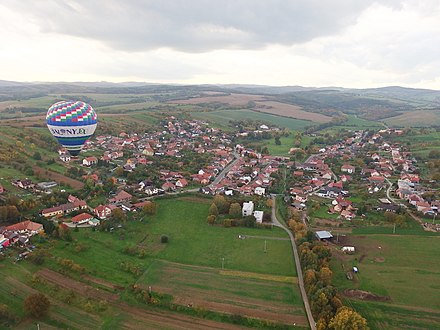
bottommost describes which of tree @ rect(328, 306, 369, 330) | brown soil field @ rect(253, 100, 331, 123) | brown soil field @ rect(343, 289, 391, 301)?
brown soil field @ rect(253, 100, 331, 123)

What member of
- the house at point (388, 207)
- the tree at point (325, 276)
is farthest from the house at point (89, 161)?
the tree at point (325, 276)

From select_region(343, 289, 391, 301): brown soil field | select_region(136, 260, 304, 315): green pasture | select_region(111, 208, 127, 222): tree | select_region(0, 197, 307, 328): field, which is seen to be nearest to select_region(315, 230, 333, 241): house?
select_region(0, 197, 307, 328): field

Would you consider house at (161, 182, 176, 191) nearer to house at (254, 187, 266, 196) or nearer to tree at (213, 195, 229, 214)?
tree at (213, 195, 229, 214)

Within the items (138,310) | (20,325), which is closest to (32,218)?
(20,325)

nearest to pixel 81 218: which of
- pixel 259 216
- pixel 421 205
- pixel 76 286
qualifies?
pixel 76 286

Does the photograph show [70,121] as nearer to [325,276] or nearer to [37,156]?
[37,156]
